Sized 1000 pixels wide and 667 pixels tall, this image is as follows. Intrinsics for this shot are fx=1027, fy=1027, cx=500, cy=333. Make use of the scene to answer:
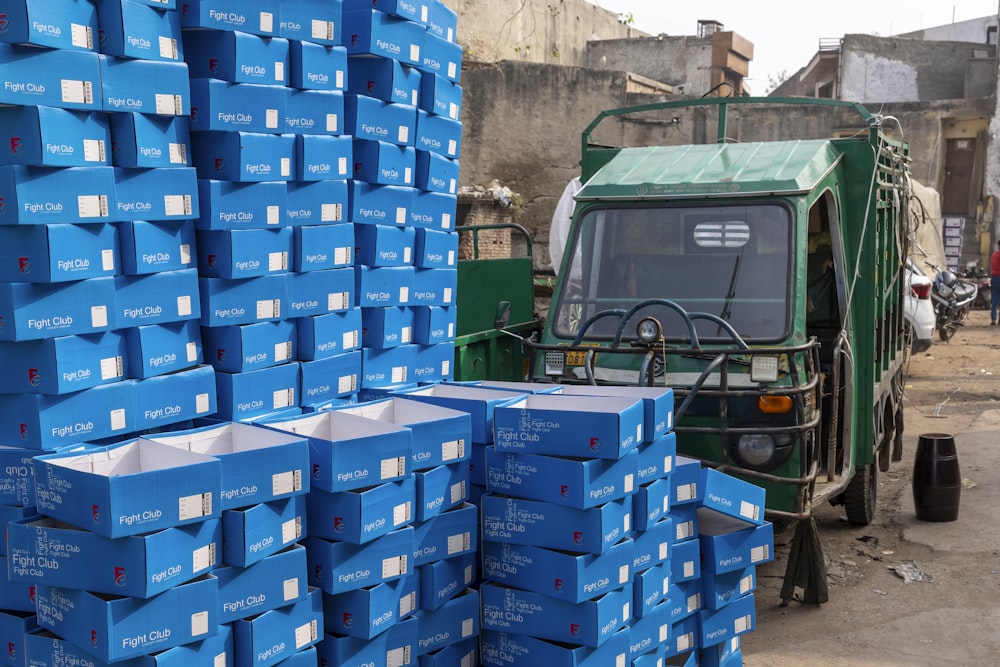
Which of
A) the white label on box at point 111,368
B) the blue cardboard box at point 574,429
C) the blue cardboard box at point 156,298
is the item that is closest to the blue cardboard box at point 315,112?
the blue cardboard box at point 156,298

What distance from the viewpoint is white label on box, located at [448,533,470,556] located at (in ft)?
12.9

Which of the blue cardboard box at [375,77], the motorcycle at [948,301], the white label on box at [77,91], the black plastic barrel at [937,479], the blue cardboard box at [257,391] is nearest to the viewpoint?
the white label on box at [77,91]

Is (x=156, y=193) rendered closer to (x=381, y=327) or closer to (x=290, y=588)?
(x=381, y=327)

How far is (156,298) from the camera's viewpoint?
372 cm

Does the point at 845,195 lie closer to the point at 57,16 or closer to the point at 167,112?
the point at 167,112

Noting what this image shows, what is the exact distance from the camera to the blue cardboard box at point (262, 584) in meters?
3.26

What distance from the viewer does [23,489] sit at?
3.46 m

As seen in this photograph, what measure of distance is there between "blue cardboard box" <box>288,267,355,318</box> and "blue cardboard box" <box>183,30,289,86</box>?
80 cm

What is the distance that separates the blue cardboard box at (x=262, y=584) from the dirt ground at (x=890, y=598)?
270 cm

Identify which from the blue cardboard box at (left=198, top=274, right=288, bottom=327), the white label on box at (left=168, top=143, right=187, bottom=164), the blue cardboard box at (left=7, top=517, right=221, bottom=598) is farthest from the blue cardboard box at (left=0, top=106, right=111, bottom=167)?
the blue cardboard box at (left=7, top=517, right=221, bottom=598)

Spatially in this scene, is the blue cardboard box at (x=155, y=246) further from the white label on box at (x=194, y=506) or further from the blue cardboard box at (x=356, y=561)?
the blue cardboard box at (x=356, y=561)

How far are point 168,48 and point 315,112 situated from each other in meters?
0.68

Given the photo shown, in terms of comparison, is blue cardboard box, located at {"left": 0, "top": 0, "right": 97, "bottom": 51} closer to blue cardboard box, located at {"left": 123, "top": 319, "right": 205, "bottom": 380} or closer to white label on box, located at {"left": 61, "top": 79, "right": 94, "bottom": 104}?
white label on box, located at {"left": 61, "top": 79, "right": 94, "bottom": 104}

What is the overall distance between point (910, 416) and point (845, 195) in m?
5.77
